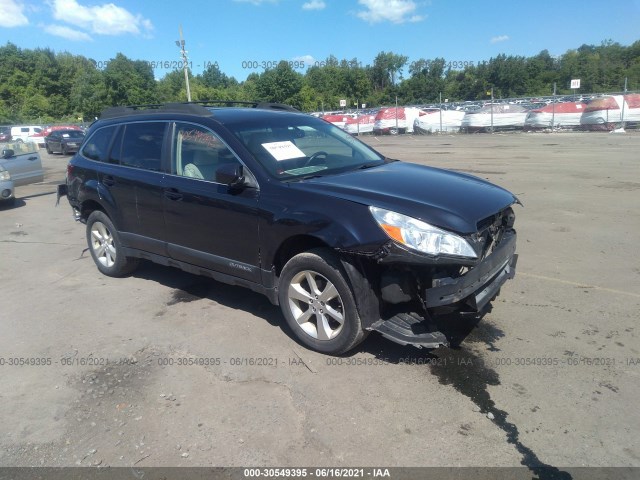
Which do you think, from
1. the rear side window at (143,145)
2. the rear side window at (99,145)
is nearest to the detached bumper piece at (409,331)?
the rear side window at (143,145)

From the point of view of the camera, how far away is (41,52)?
78375 millimetres

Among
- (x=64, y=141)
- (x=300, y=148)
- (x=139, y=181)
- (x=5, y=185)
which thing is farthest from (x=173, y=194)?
(x=64, y=141)

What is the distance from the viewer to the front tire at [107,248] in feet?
18.7

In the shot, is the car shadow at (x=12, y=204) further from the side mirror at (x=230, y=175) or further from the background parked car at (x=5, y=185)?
the side mirror at (x=230, y=175)

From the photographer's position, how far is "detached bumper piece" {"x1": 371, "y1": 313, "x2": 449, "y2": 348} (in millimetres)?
3396

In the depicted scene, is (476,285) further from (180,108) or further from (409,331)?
(180,108)

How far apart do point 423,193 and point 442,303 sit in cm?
92

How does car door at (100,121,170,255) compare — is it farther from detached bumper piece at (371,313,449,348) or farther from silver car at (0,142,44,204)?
silver car at (0,142,44,204)

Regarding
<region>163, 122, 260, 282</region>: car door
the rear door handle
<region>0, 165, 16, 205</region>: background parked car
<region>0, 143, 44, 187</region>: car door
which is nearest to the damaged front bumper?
<region>163, 122, 260, 282</region>: car door

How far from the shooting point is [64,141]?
2861 centimetres

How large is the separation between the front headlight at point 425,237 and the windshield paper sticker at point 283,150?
130 centimetres

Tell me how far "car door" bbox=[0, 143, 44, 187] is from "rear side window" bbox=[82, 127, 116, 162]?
6.49m

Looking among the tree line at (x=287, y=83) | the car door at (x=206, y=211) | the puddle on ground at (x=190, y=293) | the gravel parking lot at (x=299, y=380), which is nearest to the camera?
the gravel parking lot at (x=299, y=380)

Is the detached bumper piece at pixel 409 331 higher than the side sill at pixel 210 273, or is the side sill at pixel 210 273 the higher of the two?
the side sill at pixel 210 273
